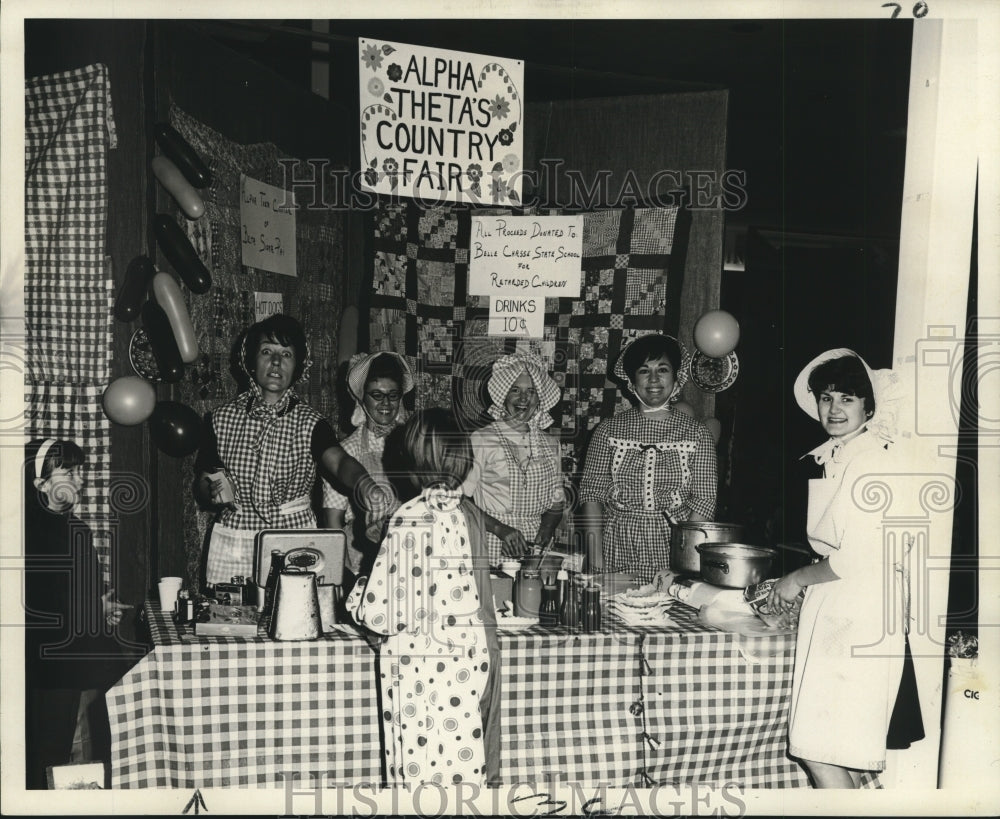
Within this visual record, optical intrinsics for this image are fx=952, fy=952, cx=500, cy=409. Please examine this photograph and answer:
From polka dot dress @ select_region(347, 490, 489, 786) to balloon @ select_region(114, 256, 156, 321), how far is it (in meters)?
1.64

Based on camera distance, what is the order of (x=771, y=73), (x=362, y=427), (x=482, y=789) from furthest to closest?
1. (x=771, y=73)
2. (x=362, y=427)
3. (x=482, y=789)

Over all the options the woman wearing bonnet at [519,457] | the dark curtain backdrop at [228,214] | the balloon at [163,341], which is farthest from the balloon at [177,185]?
the woman wearing bonnet at [519,457]

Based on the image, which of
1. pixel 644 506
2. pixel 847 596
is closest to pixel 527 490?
pixel 644 506

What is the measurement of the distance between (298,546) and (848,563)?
1.80m

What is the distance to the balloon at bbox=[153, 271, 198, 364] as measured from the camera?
12.3ft

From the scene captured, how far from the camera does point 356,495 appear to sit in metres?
3.89

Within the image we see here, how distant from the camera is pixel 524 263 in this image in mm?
4547

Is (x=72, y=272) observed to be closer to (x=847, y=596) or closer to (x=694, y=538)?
(x=694, y=538)

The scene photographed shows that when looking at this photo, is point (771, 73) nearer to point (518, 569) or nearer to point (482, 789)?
point (518, 569)

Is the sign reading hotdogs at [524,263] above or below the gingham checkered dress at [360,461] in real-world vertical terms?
above

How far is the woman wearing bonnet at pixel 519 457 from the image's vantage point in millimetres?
4352

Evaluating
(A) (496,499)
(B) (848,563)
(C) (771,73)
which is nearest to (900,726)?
(B) (848,563)

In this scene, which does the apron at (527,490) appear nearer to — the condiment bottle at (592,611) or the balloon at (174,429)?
the condiment bottle at (592,611)

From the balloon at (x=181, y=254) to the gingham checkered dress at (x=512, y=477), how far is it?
4.52ft
